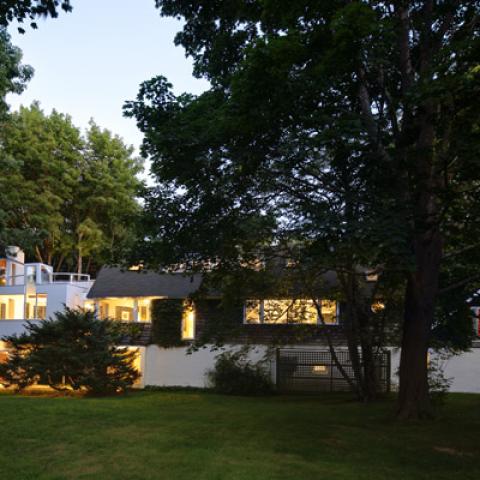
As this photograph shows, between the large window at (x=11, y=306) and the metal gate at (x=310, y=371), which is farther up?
the large window at (x=11, y=306)

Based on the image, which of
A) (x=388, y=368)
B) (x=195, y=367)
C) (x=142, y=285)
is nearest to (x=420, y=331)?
(x=388, y=368)

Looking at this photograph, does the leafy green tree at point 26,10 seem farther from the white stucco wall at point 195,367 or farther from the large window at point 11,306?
the large window at point 11,306

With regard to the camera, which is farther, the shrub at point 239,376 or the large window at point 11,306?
the large window at point 11,306

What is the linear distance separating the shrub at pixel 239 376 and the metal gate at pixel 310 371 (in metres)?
0.97

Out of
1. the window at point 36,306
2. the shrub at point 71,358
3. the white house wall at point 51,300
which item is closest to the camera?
the shrub at point 71,358

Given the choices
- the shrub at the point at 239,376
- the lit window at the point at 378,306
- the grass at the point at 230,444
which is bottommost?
the shrub at the point at 239,376

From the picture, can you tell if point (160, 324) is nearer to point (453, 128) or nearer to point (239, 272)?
point (239, 272)

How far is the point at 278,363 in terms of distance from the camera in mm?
28797

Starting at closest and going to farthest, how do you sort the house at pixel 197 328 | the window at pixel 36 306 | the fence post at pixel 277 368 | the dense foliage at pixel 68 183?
the house at pixel 197 328
the fence post at pixel 277 368
the window at pixel 36 306
the dense foliage at pixel 68 183

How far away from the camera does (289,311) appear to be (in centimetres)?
2538

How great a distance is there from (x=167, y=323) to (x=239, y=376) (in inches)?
197

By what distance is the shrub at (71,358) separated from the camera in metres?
24.2

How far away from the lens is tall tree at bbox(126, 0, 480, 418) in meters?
12.6

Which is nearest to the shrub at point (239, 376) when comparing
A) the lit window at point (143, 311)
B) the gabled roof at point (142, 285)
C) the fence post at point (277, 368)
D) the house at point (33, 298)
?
the fence post at point (277, 368)
